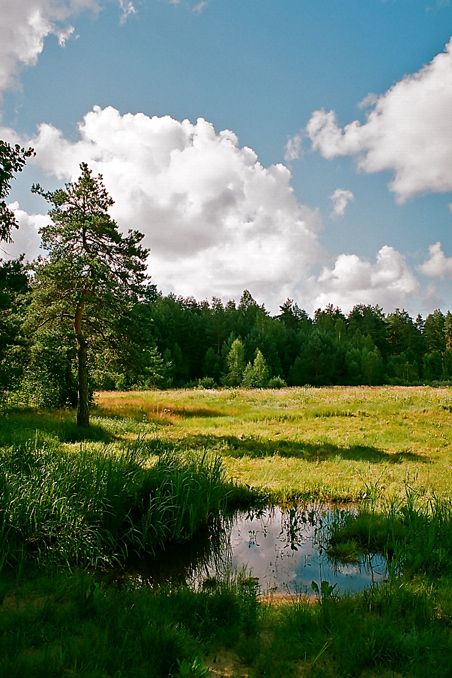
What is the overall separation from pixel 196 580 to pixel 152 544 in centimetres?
109

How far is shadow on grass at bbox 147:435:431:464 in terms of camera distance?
11219 millimetres

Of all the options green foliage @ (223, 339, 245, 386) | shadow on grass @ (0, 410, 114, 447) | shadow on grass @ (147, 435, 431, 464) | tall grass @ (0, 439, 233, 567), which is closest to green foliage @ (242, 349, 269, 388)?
green foliage @ (223, 339, 245, 386)

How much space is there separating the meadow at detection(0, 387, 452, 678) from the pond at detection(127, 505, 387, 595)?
0.81ft

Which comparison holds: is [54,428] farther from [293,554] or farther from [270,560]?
[293,554]

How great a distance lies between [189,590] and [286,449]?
843 centimetres

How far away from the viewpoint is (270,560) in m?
5.72

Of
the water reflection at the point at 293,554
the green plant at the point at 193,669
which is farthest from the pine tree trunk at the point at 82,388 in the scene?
the green plant at the point at 193,669

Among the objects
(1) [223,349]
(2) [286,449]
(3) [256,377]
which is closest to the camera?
(2) [286,449]

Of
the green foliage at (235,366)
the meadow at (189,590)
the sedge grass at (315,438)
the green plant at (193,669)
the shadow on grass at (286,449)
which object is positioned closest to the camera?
the green plant at (193,669)

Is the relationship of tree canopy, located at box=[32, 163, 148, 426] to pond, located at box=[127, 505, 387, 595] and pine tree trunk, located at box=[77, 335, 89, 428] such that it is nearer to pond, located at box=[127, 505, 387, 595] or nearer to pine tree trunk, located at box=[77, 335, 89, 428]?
pine tree trunk, located at box=[77, 335, 89, 428]

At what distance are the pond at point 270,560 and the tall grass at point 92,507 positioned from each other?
0.37m

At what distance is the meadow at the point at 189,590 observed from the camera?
10.4 ft

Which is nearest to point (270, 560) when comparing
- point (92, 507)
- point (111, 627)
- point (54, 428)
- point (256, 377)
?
point (92, 507)

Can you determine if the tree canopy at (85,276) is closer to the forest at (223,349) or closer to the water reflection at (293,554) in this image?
the forest at (223,349)
